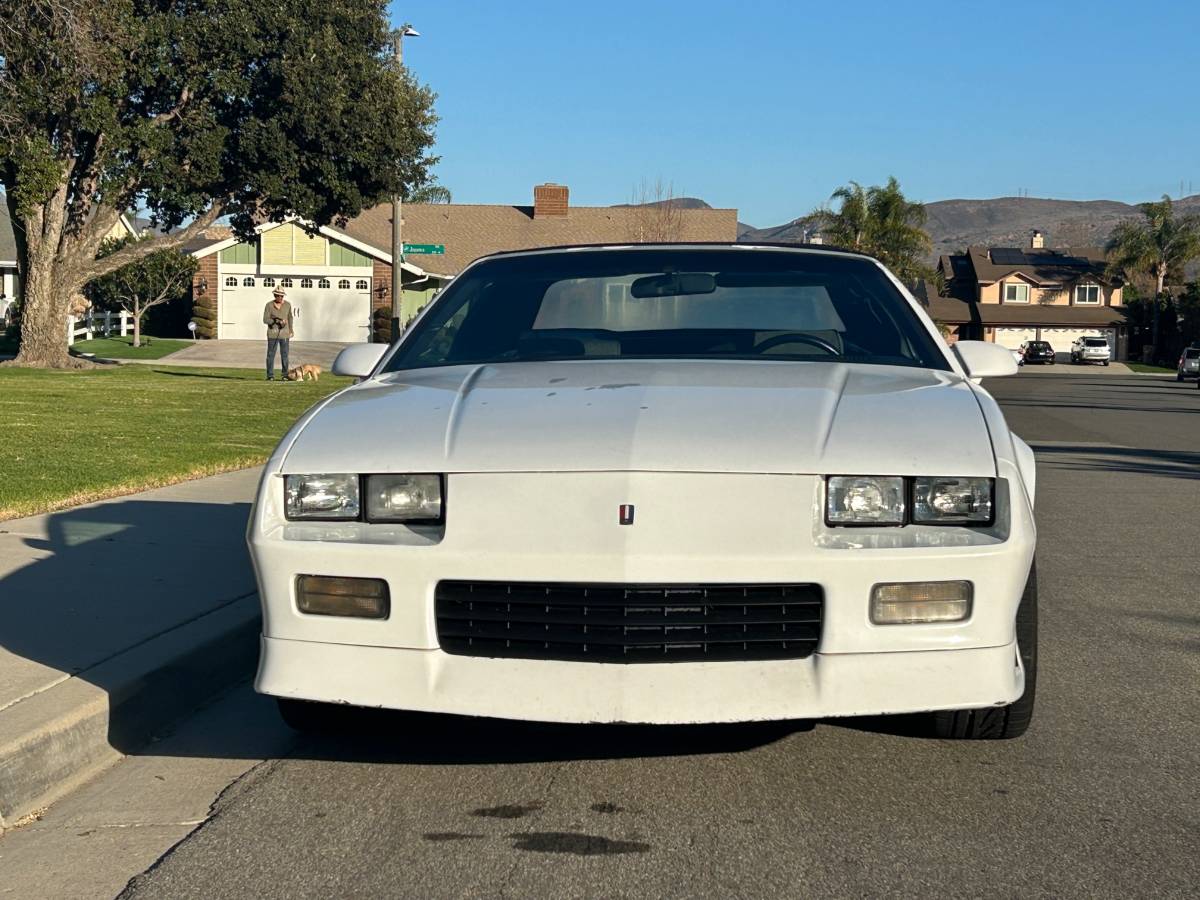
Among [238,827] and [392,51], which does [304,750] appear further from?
[392,51]

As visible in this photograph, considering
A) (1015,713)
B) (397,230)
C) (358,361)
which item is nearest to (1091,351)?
(397,230)

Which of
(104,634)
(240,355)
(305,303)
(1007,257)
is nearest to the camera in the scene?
(104,634)

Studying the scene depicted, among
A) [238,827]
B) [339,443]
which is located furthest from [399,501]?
→ [238,827]

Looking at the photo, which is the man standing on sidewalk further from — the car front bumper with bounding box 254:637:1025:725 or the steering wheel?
the car front bumper with bounding box 254:637:1025:725

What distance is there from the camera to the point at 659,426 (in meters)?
3.82

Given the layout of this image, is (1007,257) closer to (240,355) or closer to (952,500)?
(240,355)

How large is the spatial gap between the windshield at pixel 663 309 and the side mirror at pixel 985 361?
213 mm

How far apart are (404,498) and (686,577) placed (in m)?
0.80

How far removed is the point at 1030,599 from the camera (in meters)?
4.11

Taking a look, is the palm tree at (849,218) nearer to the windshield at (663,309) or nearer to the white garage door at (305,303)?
the white garage door at (305,303)

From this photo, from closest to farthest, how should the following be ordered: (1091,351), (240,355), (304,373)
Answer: (304,373) → (240,355) → (1091,351)

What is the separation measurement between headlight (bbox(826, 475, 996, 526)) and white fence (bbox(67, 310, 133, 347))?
4086cm

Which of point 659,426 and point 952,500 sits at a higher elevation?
point 659,426

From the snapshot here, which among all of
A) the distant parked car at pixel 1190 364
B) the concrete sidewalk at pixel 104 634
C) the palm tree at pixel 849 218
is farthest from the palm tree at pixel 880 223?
the concrete sidewalk at pixel 104 634
